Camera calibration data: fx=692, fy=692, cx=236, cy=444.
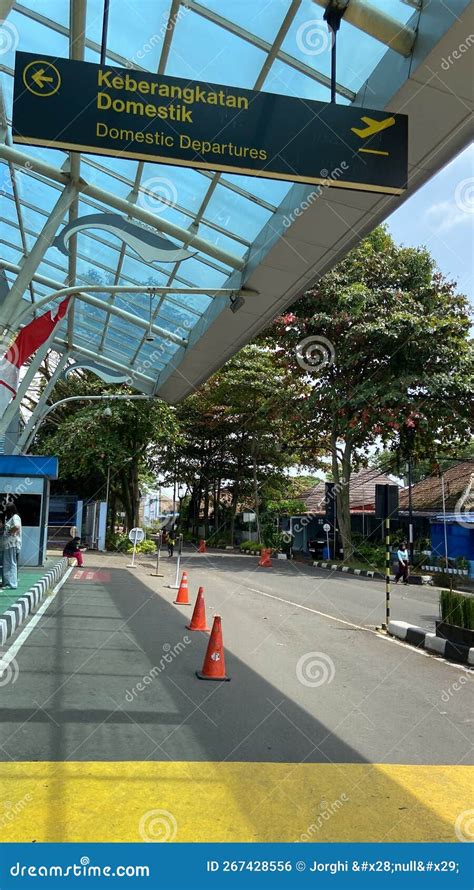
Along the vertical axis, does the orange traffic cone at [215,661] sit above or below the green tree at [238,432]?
below

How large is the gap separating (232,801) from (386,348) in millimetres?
A: 20792

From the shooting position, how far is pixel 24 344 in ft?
41.4

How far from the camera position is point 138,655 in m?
8.30

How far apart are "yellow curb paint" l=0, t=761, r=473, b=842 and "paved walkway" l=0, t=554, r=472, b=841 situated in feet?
0.04

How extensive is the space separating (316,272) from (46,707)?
634 centimetres

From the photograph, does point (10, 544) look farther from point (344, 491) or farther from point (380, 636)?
point (344, 491)

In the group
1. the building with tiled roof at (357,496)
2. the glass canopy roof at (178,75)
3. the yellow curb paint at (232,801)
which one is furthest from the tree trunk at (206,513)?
the yellow curb paint at (232,801)

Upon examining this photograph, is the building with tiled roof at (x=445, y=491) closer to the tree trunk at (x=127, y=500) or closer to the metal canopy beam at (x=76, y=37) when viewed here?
the tree trunk at (x=127, y=500)

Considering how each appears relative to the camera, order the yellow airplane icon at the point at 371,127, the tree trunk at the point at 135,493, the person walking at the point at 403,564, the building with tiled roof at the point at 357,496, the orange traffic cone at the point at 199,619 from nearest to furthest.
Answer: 1. the yellow airplane icon at the point at 371,127
2. the orange traffic cone at the point at 199,619
3. the person walking at the point at 403,564
4. the tree trunk at the point at 135,493
5. the building with tiled roof at the point at 357,496

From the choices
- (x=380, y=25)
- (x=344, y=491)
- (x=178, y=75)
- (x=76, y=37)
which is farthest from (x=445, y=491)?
(x=380, y=25)

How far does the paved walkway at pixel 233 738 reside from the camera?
388cm

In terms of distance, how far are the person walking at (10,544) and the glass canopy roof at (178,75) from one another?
185 inches

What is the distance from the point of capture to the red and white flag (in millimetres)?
12266

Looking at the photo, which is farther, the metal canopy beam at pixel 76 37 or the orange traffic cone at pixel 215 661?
the orange traffic cone at pixel 215 661
